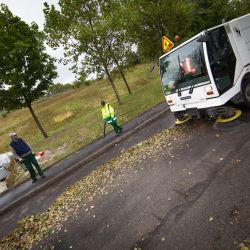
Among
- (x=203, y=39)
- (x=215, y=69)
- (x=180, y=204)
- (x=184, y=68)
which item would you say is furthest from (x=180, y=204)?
(x=184, y=68)

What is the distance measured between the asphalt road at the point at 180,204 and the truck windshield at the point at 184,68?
1.64m

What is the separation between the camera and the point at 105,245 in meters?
4.93

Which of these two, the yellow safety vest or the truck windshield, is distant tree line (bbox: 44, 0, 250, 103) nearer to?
the yellow safety vest

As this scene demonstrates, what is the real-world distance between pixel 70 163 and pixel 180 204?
7.11m

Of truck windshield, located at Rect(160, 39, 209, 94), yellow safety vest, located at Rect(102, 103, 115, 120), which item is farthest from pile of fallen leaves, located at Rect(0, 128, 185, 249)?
yellow safety vest, located at Rect(102, 103, 115, 120)

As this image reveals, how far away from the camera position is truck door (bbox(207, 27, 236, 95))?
7.33m

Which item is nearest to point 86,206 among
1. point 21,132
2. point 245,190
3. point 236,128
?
point 245,190

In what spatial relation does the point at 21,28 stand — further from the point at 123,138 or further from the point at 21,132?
the point at 21,132

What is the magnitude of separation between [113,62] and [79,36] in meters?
4.70

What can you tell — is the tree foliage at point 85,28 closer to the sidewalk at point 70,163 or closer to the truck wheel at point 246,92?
the sidewalk at point 70,163

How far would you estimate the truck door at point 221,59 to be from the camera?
24.1ft

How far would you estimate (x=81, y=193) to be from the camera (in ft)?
25.4

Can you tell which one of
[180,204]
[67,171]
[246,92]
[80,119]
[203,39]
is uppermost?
[203,39]

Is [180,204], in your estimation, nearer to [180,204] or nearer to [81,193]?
[180,204]
